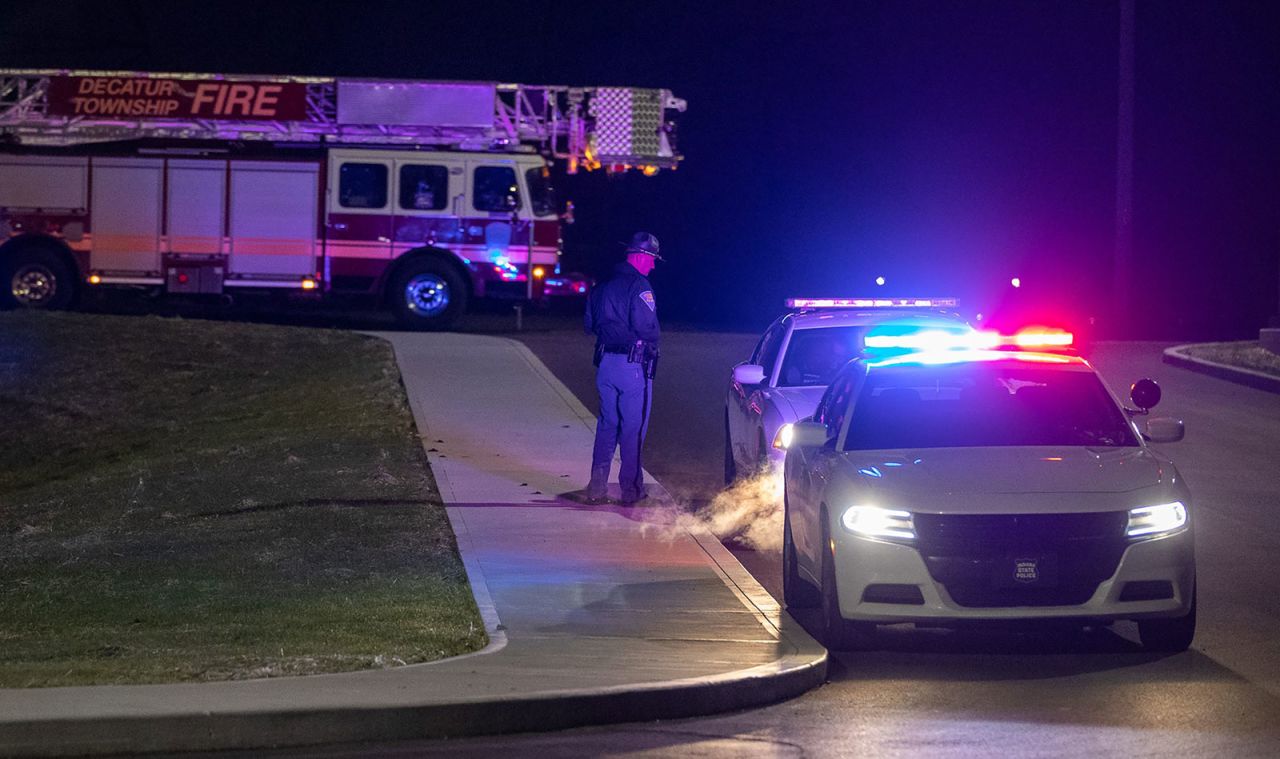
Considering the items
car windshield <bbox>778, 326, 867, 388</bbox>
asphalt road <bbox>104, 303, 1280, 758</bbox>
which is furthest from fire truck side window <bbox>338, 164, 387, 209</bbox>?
asphalt road <bbox>104, 303, 1280, 758</bbox>

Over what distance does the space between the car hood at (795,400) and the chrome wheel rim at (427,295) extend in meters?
16.4

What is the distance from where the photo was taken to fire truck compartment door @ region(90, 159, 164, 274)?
28844 mm

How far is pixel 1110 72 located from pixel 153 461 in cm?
3412

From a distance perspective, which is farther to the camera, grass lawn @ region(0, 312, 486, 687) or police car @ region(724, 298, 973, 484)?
police car @ region(724, 298, 973, 484)

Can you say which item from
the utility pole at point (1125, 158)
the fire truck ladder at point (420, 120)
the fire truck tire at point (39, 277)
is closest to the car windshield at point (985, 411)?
the fire truck ladder at point (420, 120)

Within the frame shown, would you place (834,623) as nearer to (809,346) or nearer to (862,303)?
(809,346)

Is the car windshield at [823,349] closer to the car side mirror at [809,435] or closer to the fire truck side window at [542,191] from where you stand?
the car side mirror at [809,435]

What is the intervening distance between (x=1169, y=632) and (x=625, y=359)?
17.6 ft

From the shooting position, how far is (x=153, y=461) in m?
17.6

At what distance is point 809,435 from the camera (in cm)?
954

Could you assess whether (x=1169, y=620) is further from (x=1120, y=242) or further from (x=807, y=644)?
(x=1120, y=242)

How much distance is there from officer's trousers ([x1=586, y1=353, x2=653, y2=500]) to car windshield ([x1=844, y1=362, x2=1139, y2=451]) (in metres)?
3.42

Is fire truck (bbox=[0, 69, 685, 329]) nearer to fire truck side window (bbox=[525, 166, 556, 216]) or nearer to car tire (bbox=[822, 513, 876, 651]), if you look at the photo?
fire truck side window (bbox=[525, 166, 556, 216])

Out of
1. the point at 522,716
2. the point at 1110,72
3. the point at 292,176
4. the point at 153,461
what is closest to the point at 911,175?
the point at 1110,72
